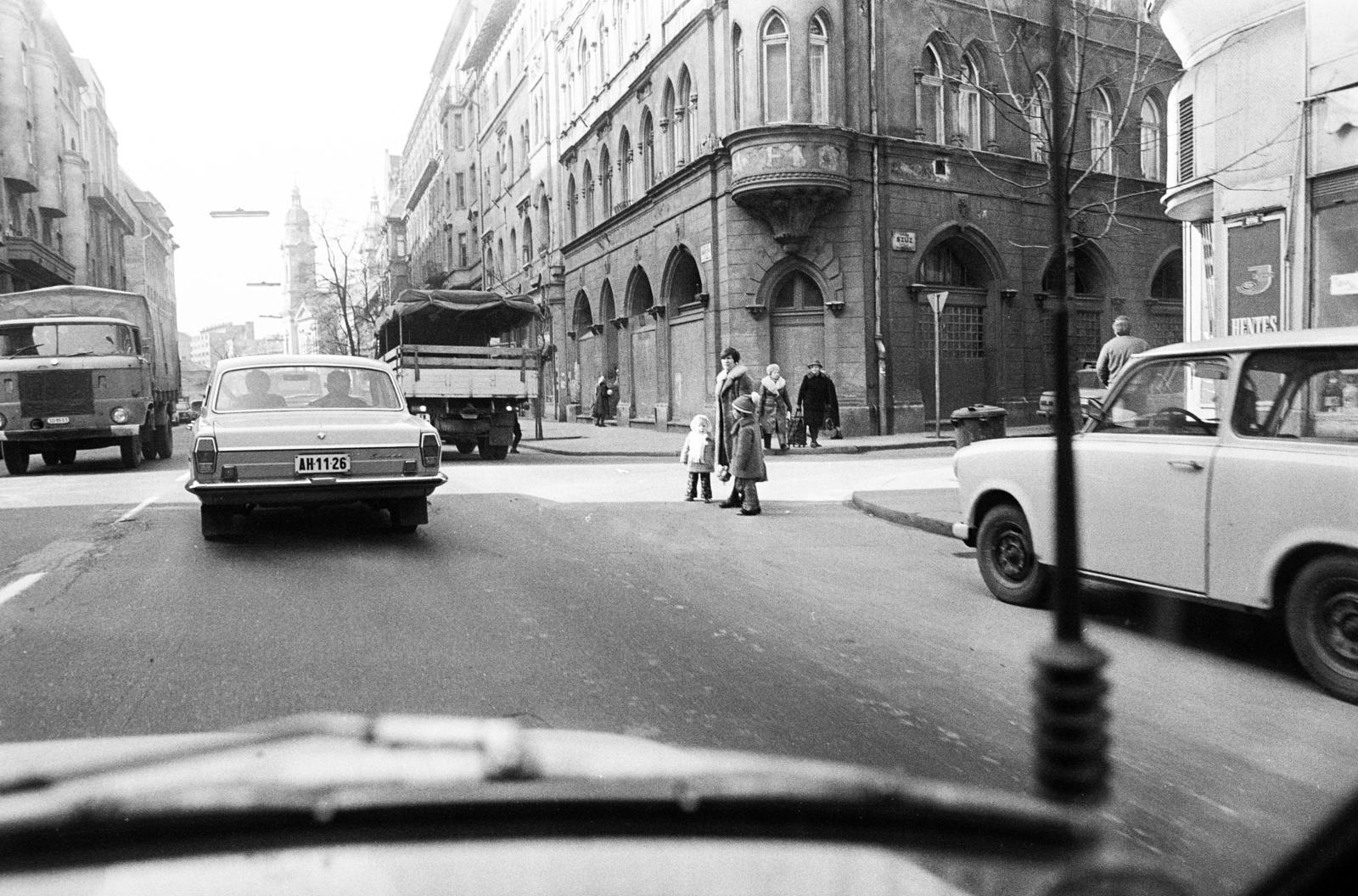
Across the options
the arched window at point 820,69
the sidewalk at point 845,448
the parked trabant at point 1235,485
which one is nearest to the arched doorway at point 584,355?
the sidewalk at point 845,448

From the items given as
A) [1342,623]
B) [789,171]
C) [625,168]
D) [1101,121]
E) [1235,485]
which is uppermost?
[1101,121]

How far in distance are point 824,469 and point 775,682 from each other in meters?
12.1

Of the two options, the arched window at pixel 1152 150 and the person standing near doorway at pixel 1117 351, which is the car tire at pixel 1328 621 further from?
the arched window at pixel 1152 150

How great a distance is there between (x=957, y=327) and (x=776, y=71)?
7.51 meters

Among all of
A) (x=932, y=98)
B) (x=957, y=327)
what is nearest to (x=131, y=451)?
(x=957, y=327)

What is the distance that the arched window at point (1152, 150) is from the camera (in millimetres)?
29375

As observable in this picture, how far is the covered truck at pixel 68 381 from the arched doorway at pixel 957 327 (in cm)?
1634

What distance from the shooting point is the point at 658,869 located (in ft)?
5.09

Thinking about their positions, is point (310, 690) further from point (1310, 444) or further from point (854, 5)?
point (854, 5)

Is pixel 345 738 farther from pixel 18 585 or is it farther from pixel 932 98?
pixel 932 98

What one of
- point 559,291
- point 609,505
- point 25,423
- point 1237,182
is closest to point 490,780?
point 609,505

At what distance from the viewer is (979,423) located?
42.6ft

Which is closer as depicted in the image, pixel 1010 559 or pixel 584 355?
pixel 1010 559

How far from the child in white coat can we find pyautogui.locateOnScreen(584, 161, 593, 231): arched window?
2302 centimetres
